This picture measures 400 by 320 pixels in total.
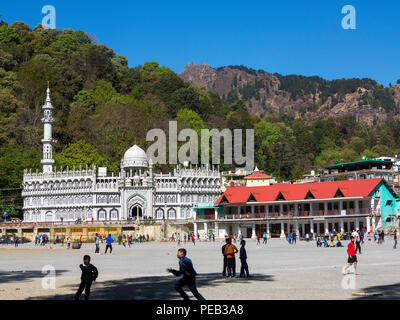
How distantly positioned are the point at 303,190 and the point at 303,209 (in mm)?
2548

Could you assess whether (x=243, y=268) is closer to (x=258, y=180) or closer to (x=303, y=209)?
(x=303, y=209)

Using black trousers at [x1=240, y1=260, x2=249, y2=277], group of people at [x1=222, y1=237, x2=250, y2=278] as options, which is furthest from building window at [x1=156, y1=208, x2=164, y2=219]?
black trousers at [x1=240, y1=260, x2=249, y2=277]

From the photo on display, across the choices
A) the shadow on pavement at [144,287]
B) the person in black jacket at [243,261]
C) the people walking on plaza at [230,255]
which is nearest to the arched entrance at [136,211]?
the shadow on pavement at [144,287]

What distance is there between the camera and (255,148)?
132125mm

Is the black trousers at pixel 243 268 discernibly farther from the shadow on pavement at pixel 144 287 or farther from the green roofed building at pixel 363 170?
the green roofed building at pixel 363 170

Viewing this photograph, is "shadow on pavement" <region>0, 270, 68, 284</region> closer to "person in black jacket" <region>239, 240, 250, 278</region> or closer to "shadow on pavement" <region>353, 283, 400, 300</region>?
"person in black jacket" <region>239, 240, 250, 278</region>

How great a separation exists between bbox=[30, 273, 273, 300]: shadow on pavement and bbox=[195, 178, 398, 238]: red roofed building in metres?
54.5

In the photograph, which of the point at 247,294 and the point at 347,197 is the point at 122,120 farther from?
the point at 247,294

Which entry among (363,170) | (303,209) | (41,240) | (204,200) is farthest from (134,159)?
(363,170)
